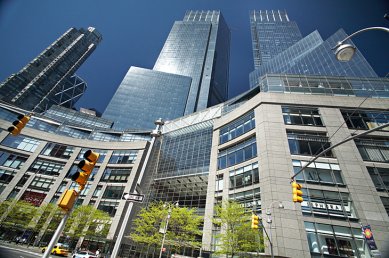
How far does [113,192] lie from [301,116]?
42.9 meters

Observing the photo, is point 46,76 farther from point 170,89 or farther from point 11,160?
point 11,160

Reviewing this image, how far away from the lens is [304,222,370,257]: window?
68.0ft

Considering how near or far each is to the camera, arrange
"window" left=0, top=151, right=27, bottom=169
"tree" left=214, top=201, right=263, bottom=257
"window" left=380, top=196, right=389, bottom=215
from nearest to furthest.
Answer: "tree" left=214, top=201, right=263, bottom=257, "window" left=380, top=196, right=389, bottom=215, "window" left=0, top=151, right=27, bottom=169

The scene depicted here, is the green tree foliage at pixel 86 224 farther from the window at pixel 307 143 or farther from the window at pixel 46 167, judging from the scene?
the window at pixel 307 143

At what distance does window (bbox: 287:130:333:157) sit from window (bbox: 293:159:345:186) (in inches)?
64.8

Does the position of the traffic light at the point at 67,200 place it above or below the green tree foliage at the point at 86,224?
below

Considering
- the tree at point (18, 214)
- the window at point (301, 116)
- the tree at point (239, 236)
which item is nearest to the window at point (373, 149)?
the window at point (301, 116)

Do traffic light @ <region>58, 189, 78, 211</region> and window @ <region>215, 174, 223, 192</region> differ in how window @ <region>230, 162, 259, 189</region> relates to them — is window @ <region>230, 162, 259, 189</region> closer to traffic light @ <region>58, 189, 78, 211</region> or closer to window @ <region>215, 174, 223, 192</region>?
window @ <region>215, 174, 223, 192</region>

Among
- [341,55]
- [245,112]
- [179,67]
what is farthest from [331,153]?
[179,67]

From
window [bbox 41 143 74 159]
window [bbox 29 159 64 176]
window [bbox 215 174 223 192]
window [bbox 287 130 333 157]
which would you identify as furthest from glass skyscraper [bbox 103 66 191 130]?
window [bbox 287 130 333 157]

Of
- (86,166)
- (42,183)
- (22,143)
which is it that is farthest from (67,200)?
(22,143)

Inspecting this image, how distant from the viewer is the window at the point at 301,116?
3028 cm

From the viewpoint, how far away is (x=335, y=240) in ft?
70.5

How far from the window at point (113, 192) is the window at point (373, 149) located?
4612cm
